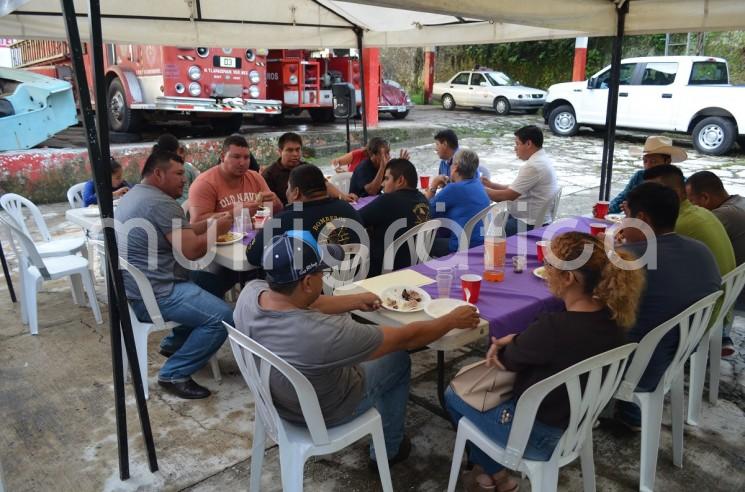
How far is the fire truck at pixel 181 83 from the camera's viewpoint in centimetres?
934

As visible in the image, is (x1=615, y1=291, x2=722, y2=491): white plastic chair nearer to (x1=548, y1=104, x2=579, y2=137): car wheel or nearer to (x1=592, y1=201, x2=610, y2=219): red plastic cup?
(x1=592, y1=201, x2=610, y2=219): red plastic cup

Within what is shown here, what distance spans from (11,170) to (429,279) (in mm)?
7189

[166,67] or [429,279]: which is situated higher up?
[166,67]

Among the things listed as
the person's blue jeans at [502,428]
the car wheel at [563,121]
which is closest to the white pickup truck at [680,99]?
the car wheel at [563,121]

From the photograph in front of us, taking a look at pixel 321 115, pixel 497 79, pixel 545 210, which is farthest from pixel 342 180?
pixel 497 79

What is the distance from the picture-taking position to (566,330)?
1.83 metres

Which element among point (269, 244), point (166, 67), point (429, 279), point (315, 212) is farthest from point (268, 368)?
point (166, 67)

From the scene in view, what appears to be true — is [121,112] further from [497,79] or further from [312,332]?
[497,79]

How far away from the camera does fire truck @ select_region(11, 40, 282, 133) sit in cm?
934

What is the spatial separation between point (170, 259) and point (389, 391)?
1491 mm

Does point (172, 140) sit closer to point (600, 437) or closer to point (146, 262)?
point (146, 262)

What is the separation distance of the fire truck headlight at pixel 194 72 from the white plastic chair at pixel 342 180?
504cm

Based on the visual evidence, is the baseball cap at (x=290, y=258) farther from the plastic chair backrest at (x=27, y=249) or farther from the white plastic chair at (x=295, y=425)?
the plastic chair backrest at (x=27, y=249)

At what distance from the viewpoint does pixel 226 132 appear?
11.5 meters
